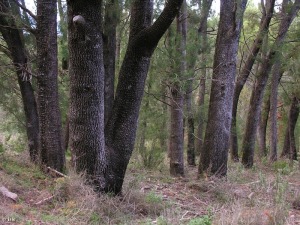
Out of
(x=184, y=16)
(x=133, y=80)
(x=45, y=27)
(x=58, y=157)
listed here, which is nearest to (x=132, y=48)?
(x=133, y=80)

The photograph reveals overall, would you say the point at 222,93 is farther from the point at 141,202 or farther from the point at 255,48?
the point at 255,48

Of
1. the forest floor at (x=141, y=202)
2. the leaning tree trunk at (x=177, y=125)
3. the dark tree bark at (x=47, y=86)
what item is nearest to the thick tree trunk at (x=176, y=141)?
the leaning tree trunk at (x=177, y=125)

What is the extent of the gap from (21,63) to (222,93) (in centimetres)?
405

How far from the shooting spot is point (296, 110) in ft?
50.9

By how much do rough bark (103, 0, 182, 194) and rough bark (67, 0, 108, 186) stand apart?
238mm

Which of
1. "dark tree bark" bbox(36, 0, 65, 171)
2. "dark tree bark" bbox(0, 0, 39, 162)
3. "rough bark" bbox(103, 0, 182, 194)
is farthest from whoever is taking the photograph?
"dark tree bark" bbox(0, 0, 39, 162)

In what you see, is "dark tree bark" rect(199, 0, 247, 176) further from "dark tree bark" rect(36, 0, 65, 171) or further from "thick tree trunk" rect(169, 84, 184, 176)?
"dark tree bark" rect(36, 0, 65, 171)

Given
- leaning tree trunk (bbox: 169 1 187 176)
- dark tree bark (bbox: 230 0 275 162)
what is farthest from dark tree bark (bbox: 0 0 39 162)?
dark tree bark (bbox: 230 0 275 162)

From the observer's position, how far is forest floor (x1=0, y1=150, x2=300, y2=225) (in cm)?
395

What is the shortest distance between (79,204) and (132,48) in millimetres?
2178

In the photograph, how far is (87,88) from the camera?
4680 mm

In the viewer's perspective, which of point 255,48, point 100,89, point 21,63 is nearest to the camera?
point 100,89

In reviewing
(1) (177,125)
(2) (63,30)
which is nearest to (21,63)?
(2) (63,30)

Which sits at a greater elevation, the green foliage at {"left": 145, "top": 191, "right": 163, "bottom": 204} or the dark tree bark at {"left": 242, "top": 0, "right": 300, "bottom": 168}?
the dark tree bark at {"left": 242, "top": 0, "right": 300, "bottom": 168}
